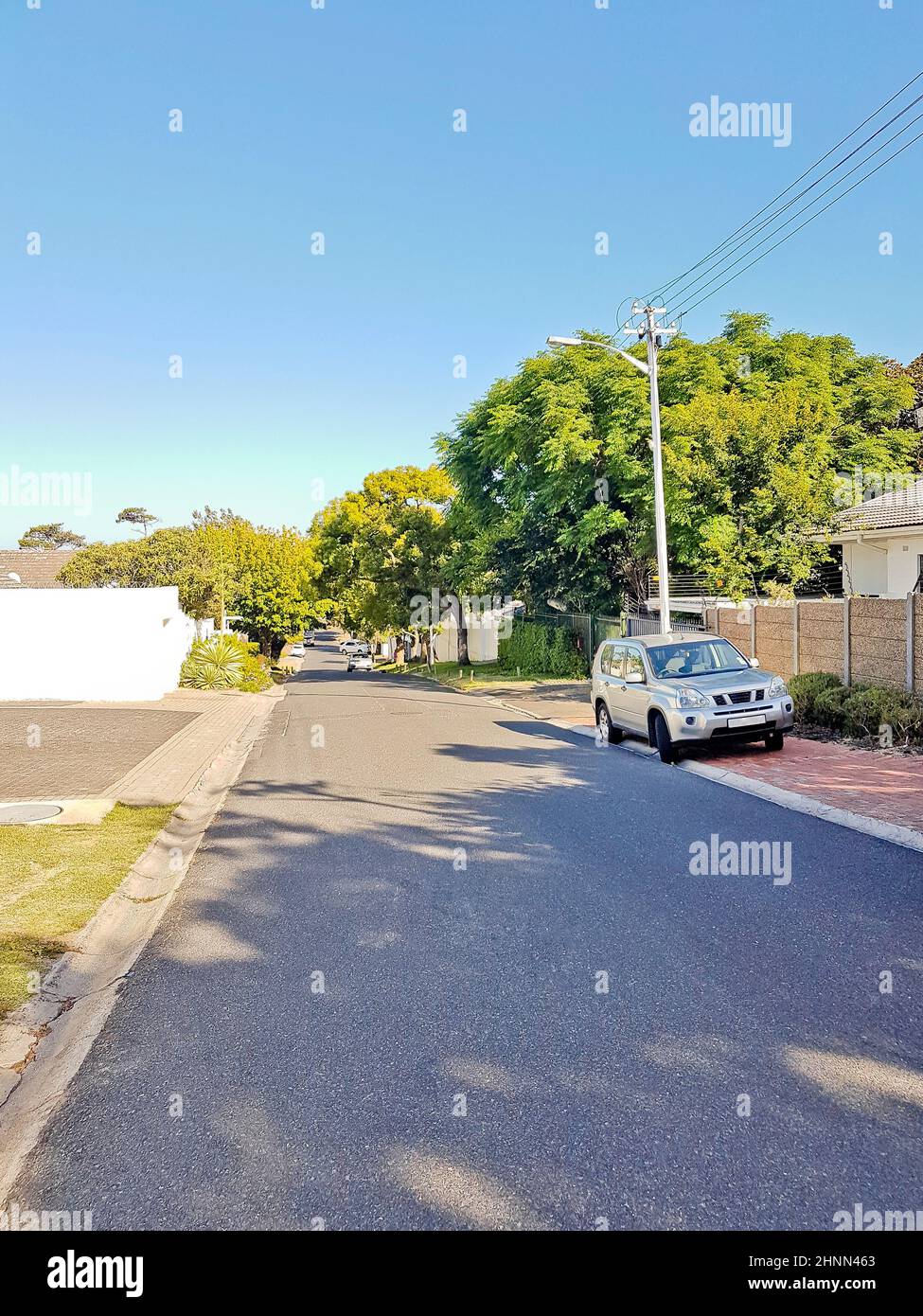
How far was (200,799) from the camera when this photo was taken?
454 inches

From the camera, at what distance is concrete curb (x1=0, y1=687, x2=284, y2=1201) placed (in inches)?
155

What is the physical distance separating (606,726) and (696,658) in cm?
231

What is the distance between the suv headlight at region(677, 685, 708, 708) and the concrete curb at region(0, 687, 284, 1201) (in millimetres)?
6712

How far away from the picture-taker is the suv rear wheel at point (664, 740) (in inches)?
502

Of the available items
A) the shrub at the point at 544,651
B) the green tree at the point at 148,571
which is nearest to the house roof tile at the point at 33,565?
the green tree at the point at 148,571

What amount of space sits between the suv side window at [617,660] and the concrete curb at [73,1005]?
817 centimetres

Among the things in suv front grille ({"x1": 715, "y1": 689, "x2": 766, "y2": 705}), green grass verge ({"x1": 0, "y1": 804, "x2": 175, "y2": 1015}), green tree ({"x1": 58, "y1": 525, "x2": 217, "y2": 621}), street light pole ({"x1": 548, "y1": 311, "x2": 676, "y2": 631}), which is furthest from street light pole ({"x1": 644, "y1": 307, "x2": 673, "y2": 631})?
green tree ({"x1": 58, "y1": 525, "x2": 217, "y2": 621})

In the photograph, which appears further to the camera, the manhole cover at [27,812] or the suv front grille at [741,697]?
the suv front grille at [741,697]

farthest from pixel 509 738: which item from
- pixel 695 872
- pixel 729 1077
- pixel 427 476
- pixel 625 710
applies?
pixel 427 476

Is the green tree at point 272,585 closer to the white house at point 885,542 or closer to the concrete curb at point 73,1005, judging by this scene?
the white house at point 885,542

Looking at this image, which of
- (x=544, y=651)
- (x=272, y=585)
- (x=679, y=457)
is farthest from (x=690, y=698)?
(x=272, y=585)
